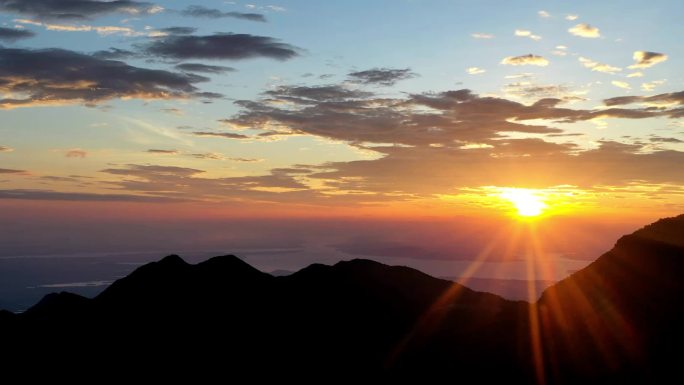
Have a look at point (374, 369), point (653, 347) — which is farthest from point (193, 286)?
point (653, 347)

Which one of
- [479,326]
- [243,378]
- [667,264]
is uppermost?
[667,264]

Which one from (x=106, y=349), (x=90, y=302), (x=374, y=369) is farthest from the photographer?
(x=90, y=302)

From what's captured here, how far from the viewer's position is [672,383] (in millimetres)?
39000

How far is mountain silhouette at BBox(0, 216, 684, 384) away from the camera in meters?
43.8

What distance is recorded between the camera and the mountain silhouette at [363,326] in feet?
144

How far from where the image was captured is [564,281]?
57.3m

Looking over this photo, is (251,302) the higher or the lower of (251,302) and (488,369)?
the higher

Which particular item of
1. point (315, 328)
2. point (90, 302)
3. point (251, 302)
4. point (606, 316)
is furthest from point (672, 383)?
point (90, 302)

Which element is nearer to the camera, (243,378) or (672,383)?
(672,383)

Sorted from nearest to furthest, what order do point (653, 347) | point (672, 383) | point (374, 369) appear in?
point (672, 383) → point (653, 347) → point (374, 369)

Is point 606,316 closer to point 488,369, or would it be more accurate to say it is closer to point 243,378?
point 488,369

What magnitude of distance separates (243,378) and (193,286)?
13803mm

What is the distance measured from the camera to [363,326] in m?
55.5

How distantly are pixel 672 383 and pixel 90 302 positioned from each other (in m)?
47.5
